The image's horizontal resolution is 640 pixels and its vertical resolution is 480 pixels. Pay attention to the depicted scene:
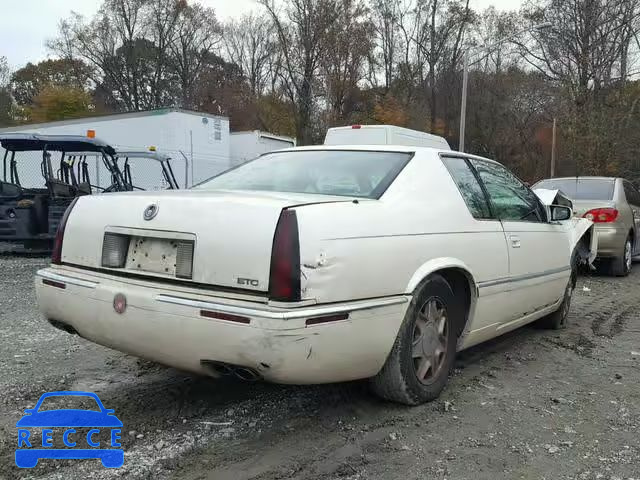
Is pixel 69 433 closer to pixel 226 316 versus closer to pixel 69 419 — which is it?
pixel 69 419

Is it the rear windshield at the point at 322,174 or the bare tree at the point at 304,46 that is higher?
the bare tree at the point at 304,46

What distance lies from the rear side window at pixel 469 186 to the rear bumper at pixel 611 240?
5395mm

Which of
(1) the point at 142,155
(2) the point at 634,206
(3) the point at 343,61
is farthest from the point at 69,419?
(3) the point at 343,61

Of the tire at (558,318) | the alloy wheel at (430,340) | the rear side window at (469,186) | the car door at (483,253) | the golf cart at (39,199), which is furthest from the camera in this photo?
the golf cart at (39,199)

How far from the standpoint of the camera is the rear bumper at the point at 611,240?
8.50m

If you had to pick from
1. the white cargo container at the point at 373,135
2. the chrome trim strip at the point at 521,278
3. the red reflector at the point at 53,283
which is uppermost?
the white cargo container at the point at 373,135

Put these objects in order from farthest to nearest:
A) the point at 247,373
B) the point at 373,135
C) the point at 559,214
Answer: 1. the point at 373,135
2. the point at 559,214
3. the point at 247,373

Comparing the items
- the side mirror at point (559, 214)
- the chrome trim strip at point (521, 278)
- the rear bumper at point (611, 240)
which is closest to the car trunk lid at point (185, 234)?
the chrome trim strip at point (521, 278)

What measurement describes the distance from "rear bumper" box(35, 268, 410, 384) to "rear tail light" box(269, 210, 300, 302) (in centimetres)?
7

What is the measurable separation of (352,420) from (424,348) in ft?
1.87

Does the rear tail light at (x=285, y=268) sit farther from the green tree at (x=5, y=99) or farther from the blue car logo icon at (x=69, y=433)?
the green tree at (x=5, y=99)

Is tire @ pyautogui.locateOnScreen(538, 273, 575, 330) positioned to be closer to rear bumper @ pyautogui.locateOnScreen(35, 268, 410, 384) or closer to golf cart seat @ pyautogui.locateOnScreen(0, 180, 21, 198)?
rear bumper @ pyautogui.locateOnScreen(35, 268, 410, 384)

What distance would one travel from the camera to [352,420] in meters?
3.13

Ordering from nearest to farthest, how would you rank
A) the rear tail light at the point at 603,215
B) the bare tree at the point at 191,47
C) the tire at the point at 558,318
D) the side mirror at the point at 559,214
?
the side mirror at the point at 559,214 < the tire at the point at 558,318 < the rear tail light at the point at 603,215 < the bare tree at the point at 191,47
